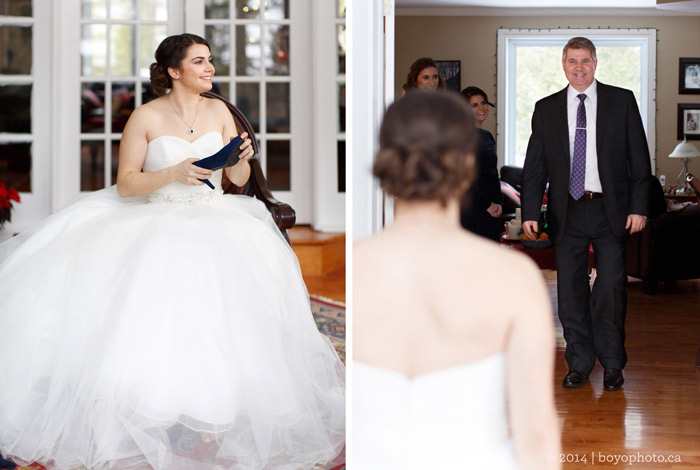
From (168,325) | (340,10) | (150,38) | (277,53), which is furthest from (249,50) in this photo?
(168,325)

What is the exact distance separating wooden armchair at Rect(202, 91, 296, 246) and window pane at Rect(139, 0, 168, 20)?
798mm

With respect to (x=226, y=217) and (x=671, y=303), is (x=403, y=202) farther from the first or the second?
(x=671, y=303)

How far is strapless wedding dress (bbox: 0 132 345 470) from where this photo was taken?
6.20ft

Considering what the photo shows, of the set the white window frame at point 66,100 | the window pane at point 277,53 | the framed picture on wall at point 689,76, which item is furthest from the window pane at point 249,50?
the framed picture on wall at point 689,76

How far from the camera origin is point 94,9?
2916 mm

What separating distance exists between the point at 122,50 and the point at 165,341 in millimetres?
1321

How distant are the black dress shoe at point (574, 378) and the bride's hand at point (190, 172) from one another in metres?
1.39

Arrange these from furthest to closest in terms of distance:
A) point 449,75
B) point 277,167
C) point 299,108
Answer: point 299,108 → point 277,167 → point 449,75

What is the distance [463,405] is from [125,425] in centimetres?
102

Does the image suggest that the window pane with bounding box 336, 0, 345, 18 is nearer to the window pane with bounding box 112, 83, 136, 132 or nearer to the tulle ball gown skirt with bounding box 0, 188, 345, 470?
the window pane with bounding box 112, 83, 136, 132

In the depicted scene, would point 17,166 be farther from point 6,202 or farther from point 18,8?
point 18,8

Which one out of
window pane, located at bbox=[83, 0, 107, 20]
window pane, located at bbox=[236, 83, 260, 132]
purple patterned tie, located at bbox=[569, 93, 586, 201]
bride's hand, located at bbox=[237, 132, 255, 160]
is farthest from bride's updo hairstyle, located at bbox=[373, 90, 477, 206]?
window pane, located at bbox=[236, 83, 260, 132]

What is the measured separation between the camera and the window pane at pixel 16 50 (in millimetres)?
2317

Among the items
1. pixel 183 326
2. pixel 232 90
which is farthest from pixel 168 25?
pixel 183 326
